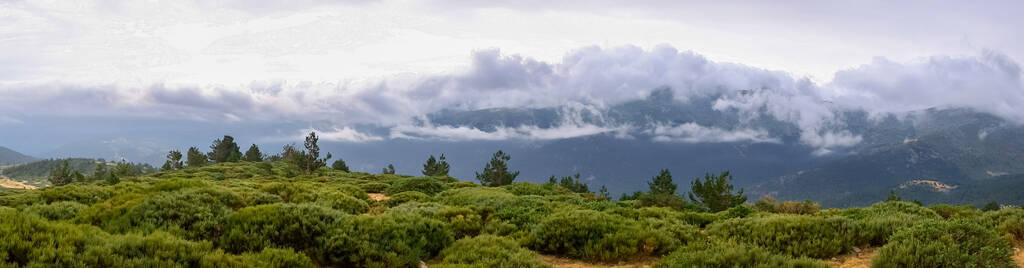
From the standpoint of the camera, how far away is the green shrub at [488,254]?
8619mm

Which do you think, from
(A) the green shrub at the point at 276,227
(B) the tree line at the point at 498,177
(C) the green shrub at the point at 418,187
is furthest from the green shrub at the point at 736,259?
(C) the green shrub at the point at 418,187

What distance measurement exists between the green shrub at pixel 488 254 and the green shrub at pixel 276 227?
248 centimetres

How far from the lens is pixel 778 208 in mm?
24094

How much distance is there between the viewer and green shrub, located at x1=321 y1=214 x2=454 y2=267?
8984 millimetres

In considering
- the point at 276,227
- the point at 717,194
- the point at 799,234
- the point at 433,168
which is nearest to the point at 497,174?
the point at 433,168

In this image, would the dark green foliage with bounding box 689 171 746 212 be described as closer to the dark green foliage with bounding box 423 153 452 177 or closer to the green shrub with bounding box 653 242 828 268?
the green shrub with bounding box 653 242 828 268

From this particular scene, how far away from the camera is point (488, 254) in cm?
922

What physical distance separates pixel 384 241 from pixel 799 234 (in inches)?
322

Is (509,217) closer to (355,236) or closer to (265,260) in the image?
(355,236)

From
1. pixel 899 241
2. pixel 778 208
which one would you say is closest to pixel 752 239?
pixel 899 241

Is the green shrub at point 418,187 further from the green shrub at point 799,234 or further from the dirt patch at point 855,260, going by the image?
the dirt patch at point 855,260

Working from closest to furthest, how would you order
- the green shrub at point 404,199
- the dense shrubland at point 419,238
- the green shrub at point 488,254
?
Answer: the dense shrubland at point 419,238 → the green shrub at point 488,254 → the green shrub at point 404,199

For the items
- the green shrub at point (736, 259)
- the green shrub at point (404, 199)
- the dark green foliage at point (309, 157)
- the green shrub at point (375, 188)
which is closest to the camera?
the green shrub at point (736, 259)

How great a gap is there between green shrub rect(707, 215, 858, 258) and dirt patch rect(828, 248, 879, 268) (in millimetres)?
138
